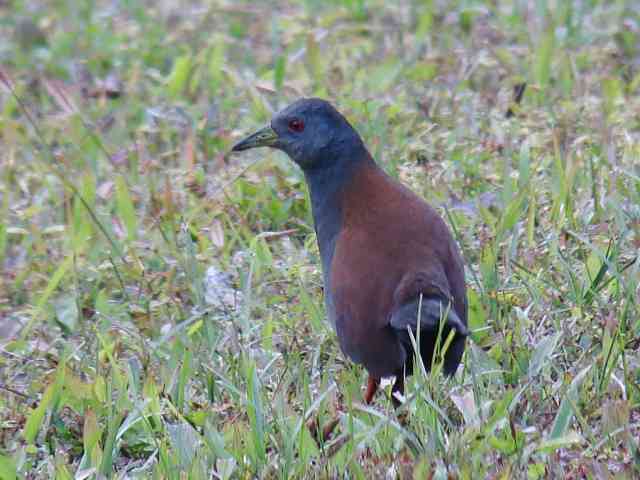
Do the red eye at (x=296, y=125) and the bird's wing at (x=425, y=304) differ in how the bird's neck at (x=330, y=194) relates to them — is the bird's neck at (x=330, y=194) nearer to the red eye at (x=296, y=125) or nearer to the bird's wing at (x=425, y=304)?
the red eye at (x=296, y=125)

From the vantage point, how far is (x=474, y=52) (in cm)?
770

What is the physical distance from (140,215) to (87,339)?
3.99 ft

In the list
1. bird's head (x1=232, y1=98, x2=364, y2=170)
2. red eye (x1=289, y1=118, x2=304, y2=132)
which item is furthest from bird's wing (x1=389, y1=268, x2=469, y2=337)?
red eye (x1=289, y1=118, x2=304, y2=132)

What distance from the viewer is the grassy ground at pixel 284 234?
13.9 feet

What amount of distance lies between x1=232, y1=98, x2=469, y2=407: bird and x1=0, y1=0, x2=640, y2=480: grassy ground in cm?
14

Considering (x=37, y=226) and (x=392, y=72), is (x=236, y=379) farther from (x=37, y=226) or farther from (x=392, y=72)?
(x=392, y=72)

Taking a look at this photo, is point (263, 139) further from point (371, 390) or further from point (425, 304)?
point (425, 304)

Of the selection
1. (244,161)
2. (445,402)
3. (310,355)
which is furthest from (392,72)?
(445,402)

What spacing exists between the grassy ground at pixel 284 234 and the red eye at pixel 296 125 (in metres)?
0.55

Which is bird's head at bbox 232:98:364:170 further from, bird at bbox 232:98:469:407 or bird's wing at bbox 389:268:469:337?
bird's wing at bbox 389:268:469:337

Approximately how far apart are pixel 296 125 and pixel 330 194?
41cm

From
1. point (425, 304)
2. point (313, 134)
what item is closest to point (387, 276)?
point (425, 304)

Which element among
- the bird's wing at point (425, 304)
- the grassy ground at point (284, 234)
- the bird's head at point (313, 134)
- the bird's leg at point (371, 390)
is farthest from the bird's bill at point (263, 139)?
the bird's wing at point (425, 304)

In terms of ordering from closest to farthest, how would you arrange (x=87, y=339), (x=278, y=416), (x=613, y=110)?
(x=278, y=416), (x=87, y=339), (x=613, y=110)
